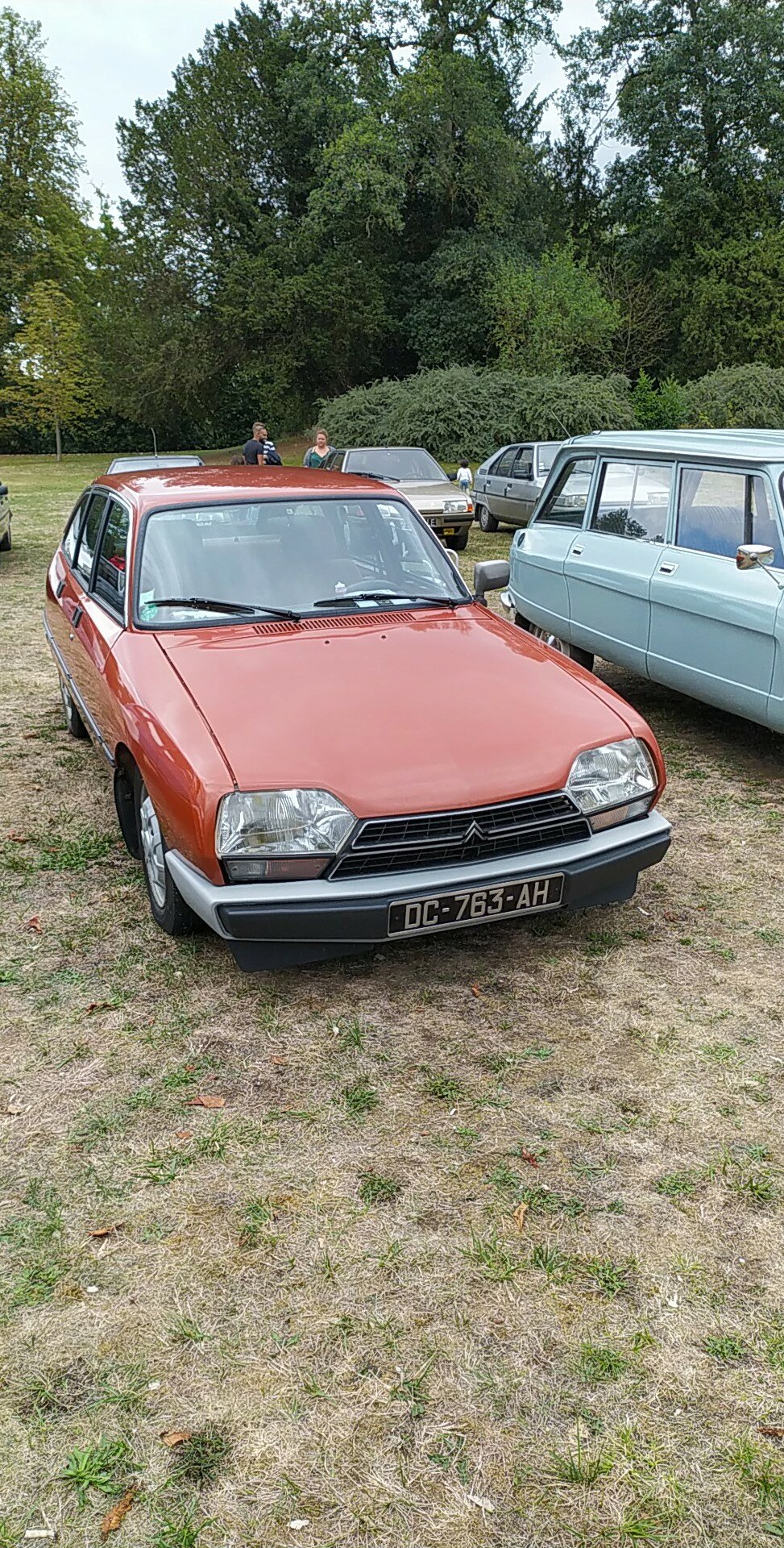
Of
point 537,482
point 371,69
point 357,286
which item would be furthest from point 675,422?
point 371,69

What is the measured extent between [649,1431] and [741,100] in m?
46.0

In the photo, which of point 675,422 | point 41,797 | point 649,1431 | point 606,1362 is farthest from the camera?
point 675,422

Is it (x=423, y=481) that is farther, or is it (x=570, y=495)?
(x=423, y=481)

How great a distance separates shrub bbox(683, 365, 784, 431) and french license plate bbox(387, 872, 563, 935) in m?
22.2

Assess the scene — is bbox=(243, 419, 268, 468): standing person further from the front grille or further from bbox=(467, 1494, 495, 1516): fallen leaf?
bbox=(467, 1494, 495, 1516): fallen leaf

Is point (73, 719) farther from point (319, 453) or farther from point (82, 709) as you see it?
point (319, 453)

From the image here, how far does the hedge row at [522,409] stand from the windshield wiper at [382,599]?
795 inches

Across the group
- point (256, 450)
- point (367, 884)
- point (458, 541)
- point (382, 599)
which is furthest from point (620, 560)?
point (256, 450)

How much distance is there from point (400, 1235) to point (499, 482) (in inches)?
624

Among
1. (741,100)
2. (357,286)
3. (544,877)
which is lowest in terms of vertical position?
(544,877)

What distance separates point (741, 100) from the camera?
39094mm

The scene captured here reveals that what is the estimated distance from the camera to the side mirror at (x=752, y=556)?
5312 mm

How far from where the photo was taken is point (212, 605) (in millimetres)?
4496

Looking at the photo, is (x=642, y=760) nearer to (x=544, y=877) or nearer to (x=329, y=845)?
(x=544, y=877)
